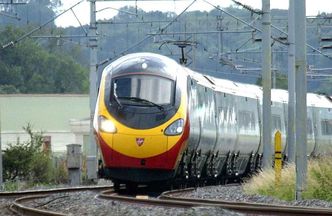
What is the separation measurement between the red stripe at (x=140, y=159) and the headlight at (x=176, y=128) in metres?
0.18

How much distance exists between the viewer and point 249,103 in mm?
34062

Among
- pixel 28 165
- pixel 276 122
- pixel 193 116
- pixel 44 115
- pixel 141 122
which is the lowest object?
pixel 28 165

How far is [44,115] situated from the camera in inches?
3044

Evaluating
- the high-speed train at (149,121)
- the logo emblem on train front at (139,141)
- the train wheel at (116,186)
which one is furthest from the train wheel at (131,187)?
the logo emblem on train front at (139,141)

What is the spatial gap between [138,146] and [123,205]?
164 inches

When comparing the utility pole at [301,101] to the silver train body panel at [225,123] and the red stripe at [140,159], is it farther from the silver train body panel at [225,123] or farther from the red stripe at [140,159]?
the silver train body panel at [225,123]

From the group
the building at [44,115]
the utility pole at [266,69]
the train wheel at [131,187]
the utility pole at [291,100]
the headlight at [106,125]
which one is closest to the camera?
the headlight at [106,125]

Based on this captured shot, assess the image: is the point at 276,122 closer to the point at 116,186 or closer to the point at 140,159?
the point at 116,186

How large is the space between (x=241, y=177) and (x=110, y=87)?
11693 millimetres

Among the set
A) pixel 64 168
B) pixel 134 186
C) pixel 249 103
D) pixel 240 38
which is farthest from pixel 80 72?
pixel 134 186

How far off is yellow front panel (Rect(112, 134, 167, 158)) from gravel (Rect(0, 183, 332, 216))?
1240mm

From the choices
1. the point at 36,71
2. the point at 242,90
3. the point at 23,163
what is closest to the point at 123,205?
the point at 242,90

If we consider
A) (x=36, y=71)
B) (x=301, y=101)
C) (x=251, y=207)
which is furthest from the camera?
(x=36, y=71)

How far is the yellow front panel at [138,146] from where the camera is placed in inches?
886
